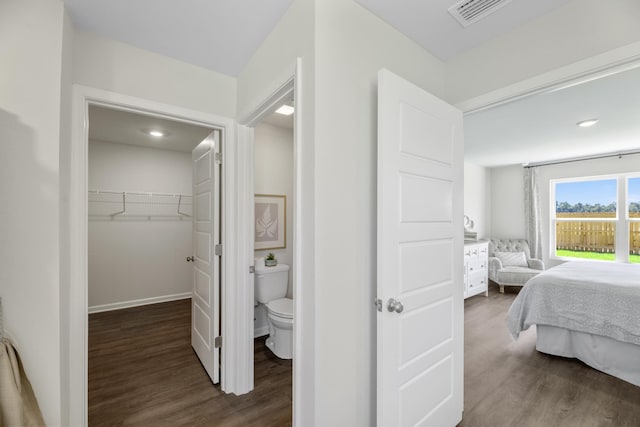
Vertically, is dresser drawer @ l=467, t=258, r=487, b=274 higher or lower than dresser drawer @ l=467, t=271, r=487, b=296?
higher

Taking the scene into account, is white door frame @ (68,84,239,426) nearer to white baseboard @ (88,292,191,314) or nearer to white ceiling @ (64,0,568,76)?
white ceiling @ (64,0,568,76)

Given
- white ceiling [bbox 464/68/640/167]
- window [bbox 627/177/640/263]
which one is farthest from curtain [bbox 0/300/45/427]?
window [bbox 627/177/640/263]

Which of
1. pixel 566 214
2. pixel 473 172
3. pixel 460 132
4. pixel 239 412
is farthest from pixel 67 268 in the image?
pixel 566 214

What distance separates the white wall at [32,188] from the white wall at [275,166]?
1806 mm

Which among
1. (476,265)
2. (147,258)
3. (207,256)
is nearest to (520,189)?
(476,265)

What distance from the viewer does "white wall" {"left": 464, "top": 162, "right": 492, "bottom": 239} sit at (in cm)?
541

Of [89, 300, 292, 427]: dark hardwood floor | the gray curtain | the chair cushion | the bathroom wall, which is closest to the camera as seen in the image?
[89, 300, 292, 427]: dark hardwood floor

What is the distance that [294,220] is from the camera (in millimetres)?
1383

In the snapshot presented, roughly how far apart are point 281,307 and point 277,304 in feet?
0.32

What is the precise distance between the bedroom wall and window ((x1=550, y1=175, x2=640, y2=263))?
12 cm

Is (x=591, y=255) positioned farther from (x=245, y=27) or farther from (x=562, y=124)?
(x=245, y=27)

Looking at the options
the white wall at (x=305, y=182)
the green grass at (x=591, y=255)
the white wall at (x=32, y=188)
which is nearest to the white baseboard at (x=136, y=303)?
the white wall at (x=32, y=188)

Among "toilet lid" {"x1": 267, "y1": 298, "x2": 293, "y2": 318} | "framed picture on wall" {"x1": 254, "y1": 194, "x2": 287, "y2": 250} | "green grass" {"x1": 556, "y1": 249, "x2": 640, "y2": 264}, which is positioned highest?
"framed picture on wall" {"x1": 254, "y1": 194, "x2": 287, "y2": 250}

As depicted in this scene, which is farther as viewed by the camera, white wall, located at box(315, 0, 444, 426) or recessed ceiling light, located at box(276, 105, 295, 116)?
recessed ceiling light, located at box(276, 105, 295, 116)
